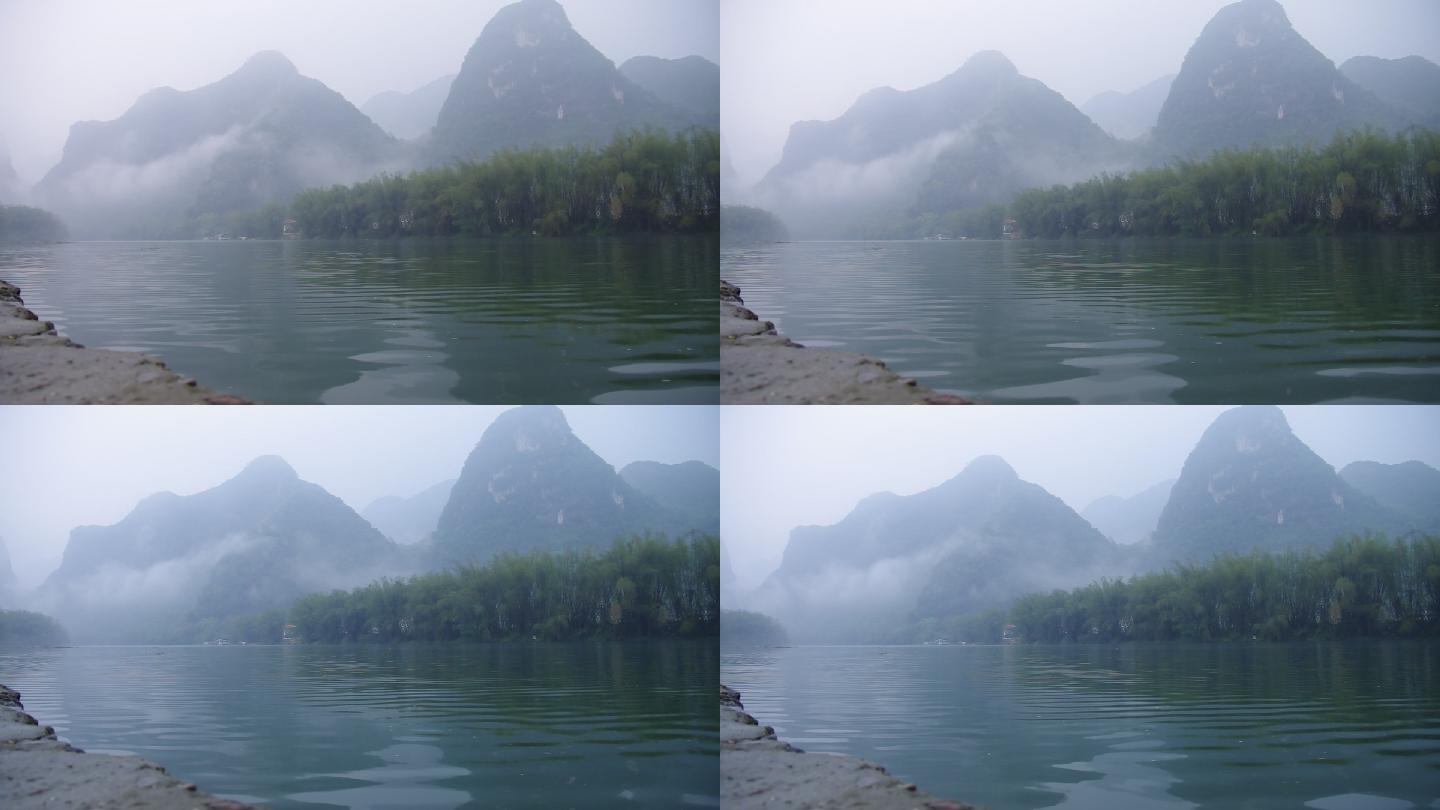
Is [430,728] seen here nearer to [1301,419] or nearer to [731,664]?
[731,664]

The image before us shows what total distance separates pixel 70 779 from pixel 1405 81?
802 cm

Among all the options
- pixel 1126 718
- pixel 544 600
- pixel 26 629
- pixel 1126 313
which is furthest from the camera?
pixel 1126 313

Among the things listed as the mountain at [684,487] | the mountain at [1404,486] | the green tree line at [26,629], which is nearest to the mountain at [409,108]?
the mountain at [684,487]

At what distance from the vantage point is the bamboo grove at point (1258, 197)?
6395mm

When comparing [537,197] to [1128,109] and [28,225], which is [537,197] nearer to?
[28,225]

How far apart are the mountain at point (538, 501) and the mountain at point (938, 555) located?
88 cm

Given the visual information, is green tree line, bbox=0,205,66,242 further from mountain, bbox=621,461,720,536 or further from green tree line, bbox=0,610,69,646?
mountain, bbox=621,461,720,536

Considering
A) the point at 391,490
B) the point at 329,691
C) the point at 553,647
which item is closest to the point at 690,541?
the point at 553,647

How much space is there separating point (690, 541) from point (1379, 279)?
4.38 meters

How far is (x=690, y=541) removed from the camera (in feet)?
17.7

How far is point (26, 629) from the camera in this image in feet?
17.3

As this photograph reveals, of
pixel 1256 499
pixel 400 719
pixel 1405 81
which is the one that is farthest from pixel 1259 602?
pixel 400 719

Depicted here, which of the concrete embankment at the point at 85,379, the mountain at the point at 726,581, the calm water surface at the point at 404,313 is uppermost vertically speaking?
the calm water surface at the point at 404,313

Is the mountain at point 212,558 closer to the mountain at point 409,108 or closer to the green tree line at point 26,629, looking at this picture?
the green tree line at point 26,629
